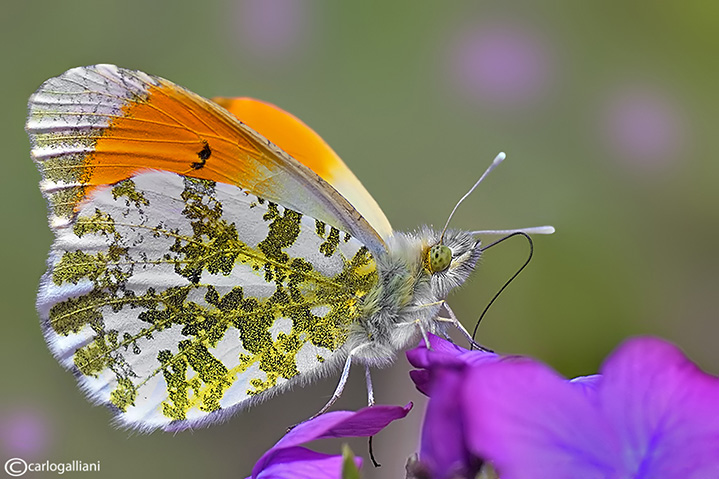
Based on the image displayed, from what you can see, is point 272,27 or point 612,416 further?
point 272,27

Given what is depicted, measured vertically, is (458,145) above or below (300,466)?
above

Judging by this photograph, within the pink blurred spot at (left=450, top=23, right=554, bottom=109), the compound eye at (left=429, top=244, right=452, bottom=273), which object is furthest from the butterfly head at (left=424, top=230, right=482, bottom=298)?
the pink blurred spot at (left=450, top=23, right=554, bottom=109)

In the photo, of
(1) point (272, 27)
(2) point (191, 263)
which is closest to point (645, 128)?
(1) point (272, 27)

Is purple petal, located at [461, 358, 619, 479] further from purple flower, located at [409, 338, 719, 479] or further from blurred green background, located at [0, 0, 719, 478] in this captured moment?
blurred green background, located at [0, 0, 719, 478]

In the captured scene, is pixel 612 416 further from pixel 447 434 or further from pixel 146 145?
pixel 146 145

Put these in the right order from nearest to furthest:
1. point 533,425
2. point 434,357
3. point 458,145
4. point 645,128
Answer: point 533,425
point 434,357
point 645,128
point 458,145

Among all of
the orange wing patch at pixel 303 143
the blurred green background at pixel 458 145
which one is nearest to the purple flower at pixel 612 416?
the orange wing patch at pixel 303 143

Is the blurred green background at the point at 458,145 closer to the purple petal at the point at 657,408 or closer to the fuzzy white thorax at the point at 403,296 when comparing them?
the fuzzy white thorax at the point at 403,296
